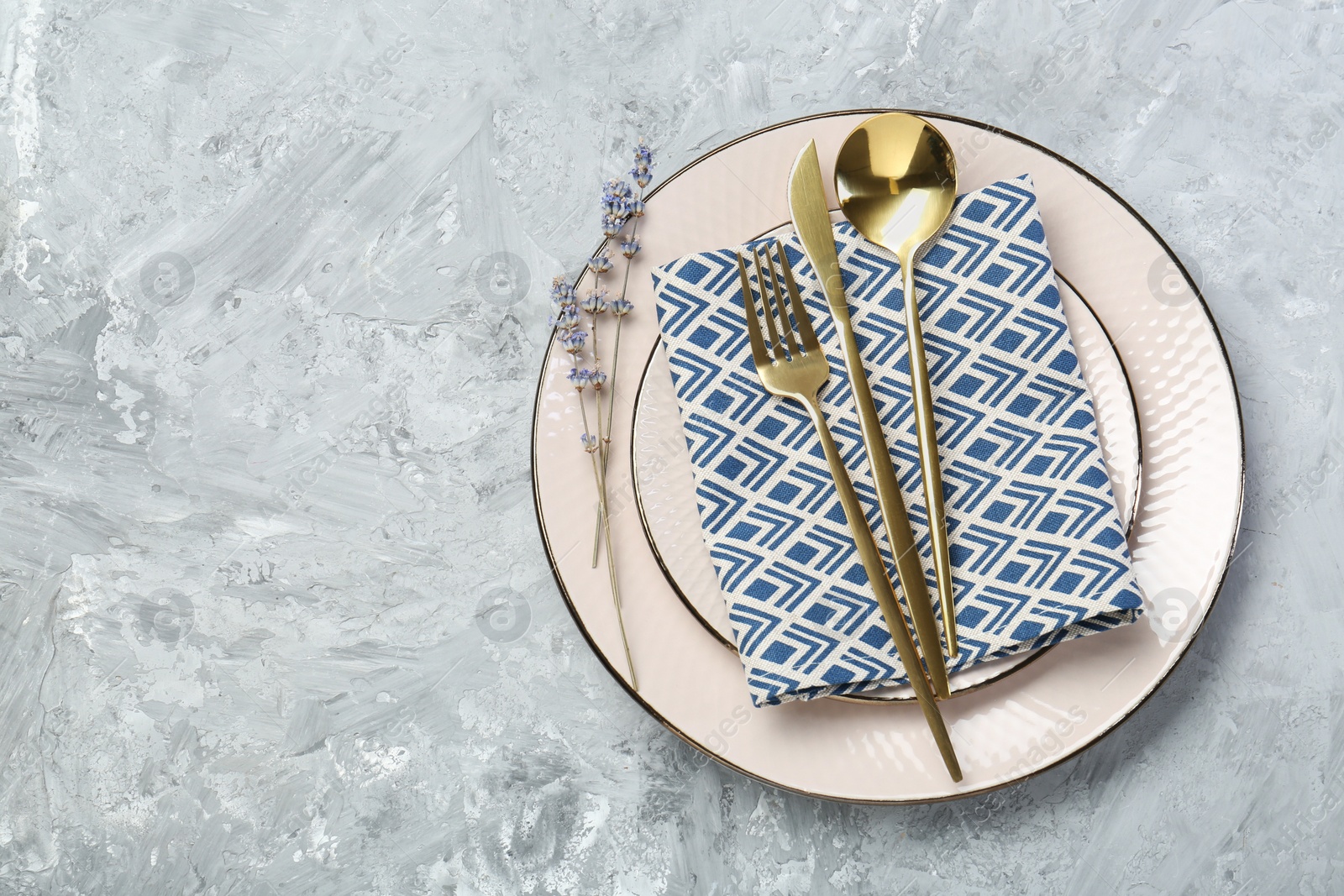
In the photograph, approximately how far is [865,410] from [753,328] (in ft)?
0.28

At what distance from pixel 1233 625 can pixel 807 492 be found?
357 millimetres

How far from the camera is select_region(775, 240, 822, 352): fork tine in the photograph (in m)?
0.54

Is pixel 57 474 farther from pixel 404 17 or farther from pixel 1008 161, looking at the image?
pixel 1008 161

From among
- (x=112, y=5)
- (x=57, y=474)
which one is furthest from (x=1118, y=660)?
(x=112, y=5)

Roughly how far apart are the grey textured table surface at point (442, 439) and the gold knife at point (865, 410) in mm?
143

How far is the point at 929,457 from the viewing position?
52cm

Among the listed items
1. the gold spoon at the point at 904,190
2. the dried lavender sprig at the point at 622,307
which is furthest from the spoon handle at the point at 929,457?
the dried lavender sprig at the point at 622,307

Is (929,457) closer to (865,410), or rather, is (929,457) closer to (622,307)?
(865,410)

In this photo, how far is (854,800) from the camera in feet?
1.75

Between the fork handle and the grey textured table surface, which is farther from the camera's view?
the grey textured table surface

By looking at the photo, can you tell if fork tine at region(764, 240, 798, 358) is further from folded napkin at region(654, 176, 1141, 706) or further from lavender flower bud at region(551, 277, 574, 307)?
lavender flower bud at region(551, 277, 574, 307)

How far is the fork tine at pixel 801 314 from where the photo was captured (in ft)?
1.78

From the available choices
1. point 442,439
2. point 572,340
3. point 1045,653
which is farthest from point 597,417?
point 1045,653

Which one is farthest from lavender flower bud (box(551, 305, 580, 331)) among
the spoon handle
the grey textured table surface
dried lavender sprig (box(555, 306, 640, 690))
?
the spoon handle
